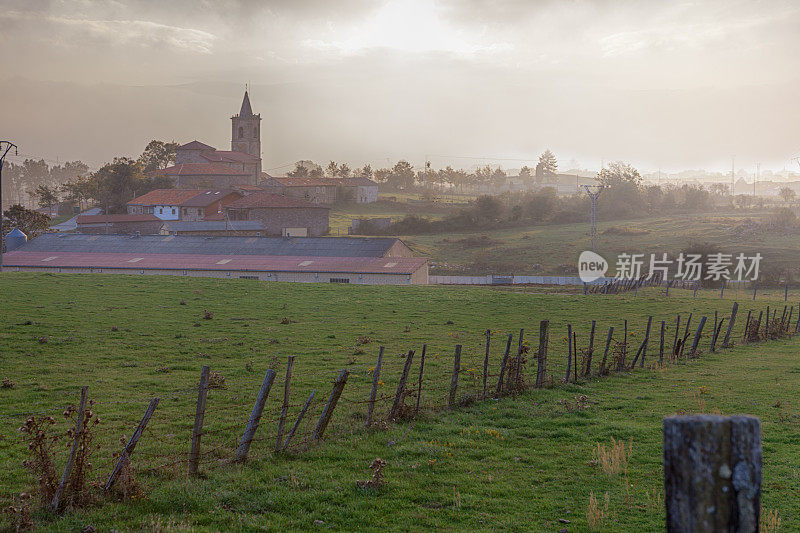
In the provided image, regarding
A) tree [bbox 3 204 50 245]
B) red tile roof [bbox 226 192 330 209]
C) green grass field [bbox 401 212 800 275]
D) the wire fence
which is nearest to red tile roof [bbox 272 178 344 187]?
red tile roof [bbox 226 192 330 209]

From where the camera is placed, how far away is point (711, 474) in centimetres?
347

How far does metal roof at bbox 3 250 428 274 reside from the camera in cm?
6931

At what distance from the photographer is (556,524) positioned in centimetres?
1017

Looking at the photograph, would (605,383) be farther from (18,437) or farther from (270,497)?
(18,437)

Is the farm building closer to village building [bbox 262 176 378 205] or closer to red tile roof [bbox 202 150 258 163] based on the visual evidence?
village building [bbox 262 176 378 205]

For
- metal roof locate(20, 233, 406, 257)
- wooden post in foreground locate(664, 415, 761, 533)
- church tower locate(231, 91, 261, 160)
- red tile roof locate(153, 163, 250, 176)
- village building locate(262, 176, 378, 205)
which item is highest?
church tower locate(231, 91, 261, 160)

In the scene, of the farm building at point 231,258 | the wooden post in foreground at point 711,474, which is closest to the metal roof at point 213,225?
the farm building at point 231,258

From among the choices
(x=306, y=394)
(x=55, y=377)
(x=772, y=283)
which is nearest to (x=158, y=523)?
(x=306, y=394)

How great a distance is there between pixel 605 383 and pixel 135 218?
4498 inches

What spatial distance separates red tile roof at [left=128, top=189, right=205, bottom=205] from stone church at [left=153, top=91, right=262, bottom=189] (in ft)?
59.2

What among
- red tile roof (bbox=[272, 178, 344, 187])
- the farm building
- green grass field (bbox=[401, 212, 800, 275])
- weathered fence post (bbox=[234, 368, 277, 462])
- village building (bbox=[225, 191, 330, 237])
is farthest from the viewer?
red tile roof (bbox=[272, 178, 344, 187])

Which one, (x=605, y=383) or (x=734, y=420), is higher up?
(x=734, y=420)

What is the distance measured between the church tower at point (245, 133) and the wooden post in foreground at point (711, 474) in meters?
193

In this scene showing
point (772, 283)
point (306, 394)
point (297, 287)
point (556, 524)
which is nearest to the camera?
point (556, 524)
